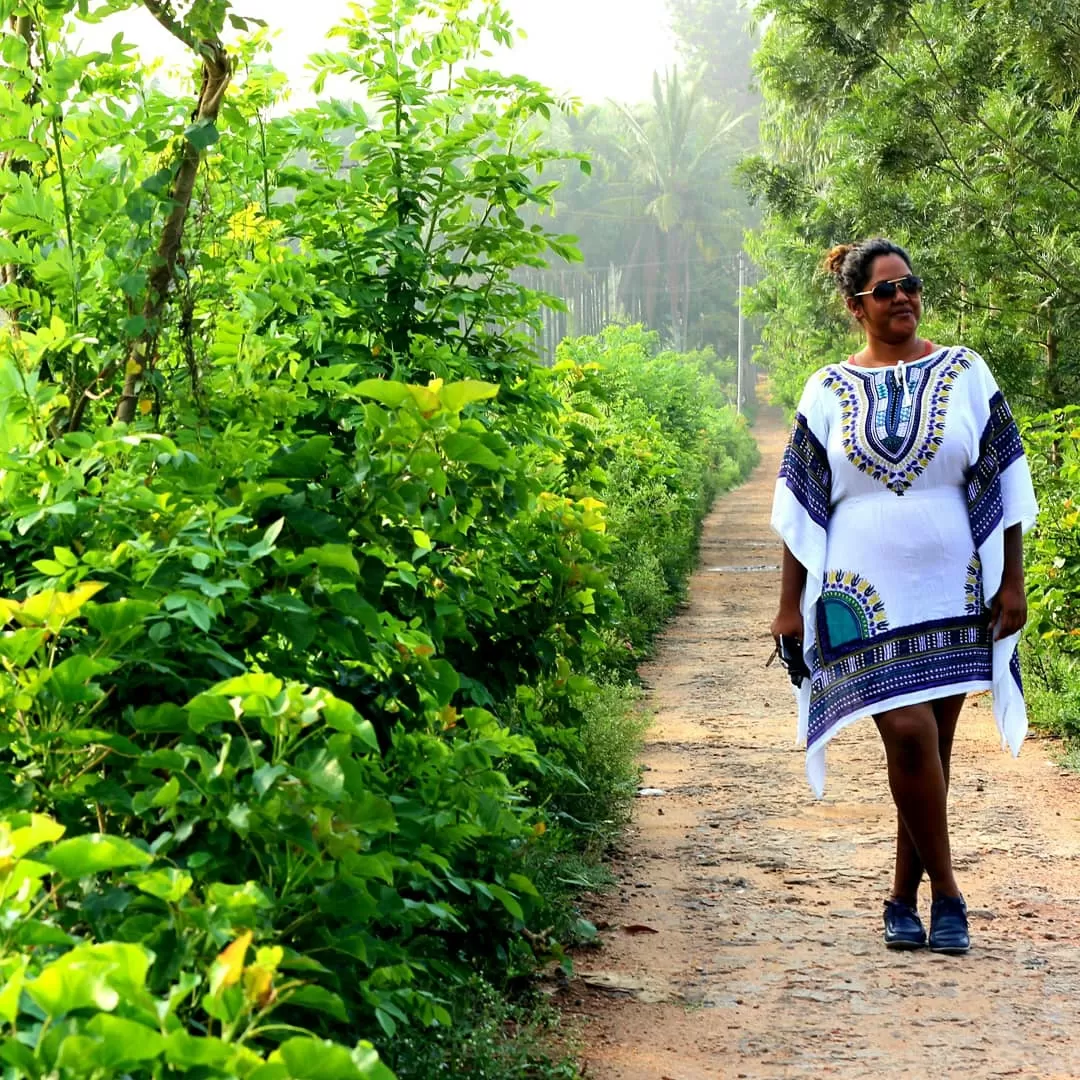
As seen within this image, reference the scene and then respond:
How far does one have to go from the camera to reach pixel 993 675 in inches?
164

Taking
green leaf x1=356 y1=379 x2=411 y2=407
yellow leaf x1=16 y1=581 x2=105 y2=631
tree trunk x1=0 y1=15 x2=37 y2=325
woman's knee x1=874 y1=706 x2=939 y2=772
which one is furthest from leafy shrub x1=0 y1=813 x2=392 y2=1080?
woman's knee x1=874 y1=706 x2=939 y2=772

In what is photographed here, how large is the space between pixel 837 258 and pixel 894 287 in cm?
30

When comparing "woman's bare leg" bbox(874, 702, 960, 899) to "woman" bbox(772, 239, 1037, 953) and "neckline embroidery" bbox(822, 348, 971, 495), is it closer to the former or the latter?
"woman" bbox(772, 239, 1037, 953)

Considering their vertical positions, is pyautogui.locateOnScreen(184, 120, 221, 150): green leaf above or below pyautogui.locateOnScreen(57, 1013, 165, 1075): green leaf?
above

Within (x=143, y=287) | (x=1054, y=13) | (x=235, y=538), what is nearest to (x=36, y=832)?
(x=235, y=538)

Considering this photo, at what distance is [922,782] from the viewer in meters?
4.06

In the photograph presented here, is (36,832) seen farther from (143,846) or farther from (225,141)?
(225,141)

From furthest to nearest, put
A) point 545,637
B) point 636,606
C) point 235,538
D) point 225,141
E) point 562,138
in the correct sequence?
point 562,138
point 636,606
point 545,637
point 225,141
point 235,538

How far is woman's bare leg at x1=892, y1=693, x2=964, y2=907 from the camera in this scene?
13.8ft

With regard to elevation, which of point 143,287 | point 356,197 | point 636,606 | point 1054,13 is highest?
point 1054,13

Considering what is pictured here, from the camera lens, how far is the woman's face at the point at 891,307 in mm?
4219

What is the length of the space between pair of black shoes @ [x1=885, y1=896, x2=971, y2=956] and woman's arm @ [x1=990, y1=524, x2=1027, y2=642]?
73 cm

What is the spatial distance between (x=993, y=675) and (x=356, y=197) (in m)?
2.09

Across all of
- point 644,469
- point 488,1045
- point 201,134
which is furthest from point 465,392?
point 644,469
